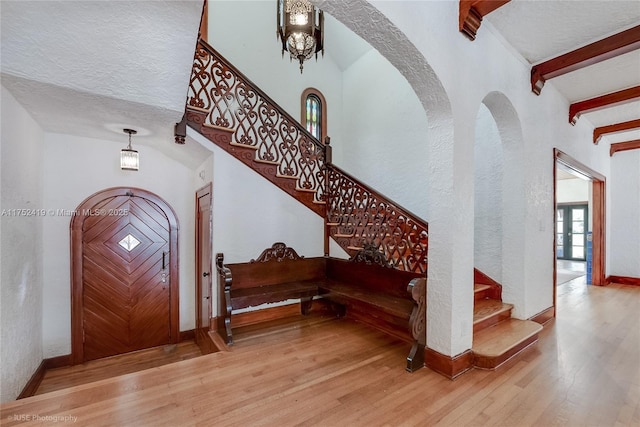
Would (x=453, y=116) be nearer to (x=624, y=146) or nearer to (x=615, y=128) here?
(x=615, y=128)

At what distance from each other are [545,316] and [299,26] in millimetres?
4587

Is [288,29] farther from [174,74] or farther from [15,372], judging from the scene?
[15,372]

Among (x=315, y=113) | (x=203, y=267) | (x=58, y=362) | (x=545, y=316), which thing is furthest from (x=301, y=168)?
(x=58, y=362)

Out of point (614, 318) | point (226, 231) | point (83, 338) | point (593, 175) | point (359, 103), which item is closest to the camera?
point (226, 231)

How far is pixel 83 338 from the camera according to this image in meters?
3.60

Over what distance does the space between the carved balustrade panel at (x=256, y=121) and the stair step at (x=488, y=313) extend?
237cm

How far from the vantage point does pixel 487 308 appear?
323 centimetres

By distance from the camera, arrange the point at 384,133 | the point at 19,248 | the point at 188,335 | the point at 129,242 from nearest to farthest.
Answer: the point at 19,248, the point at 129,242, the point at 188,335, the point at 384,133

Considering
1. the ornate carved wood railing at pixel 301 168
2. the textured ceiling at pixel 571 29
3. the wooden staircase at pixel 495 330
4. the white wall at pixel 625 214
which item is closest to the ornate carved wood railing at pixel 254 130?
the ornate carved wood railing at pixel 301 168

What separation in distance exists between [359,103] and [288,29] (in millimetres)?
3276

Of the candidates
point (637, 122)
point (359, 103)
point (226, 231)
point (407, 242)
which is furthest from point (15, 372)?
point (637, 122)

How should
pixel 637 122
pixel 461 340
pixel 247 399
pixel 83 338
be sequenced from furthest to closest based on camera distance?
pixel 637 122
pixel 83 338
pixel 461 340
pixel 247 399

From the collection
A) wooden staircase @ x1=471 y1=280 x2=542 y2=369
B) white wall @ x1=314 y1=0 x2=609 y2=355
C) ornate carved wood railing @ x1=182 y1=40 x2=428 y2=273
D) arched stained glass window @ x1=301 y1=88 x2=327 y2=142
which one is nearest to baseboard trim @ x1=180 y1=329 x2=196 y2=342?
ornate carved wood railing @ x1=182 y1=40 x2=428 y2=273

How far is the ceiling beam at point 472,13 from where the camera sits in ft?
7.53
